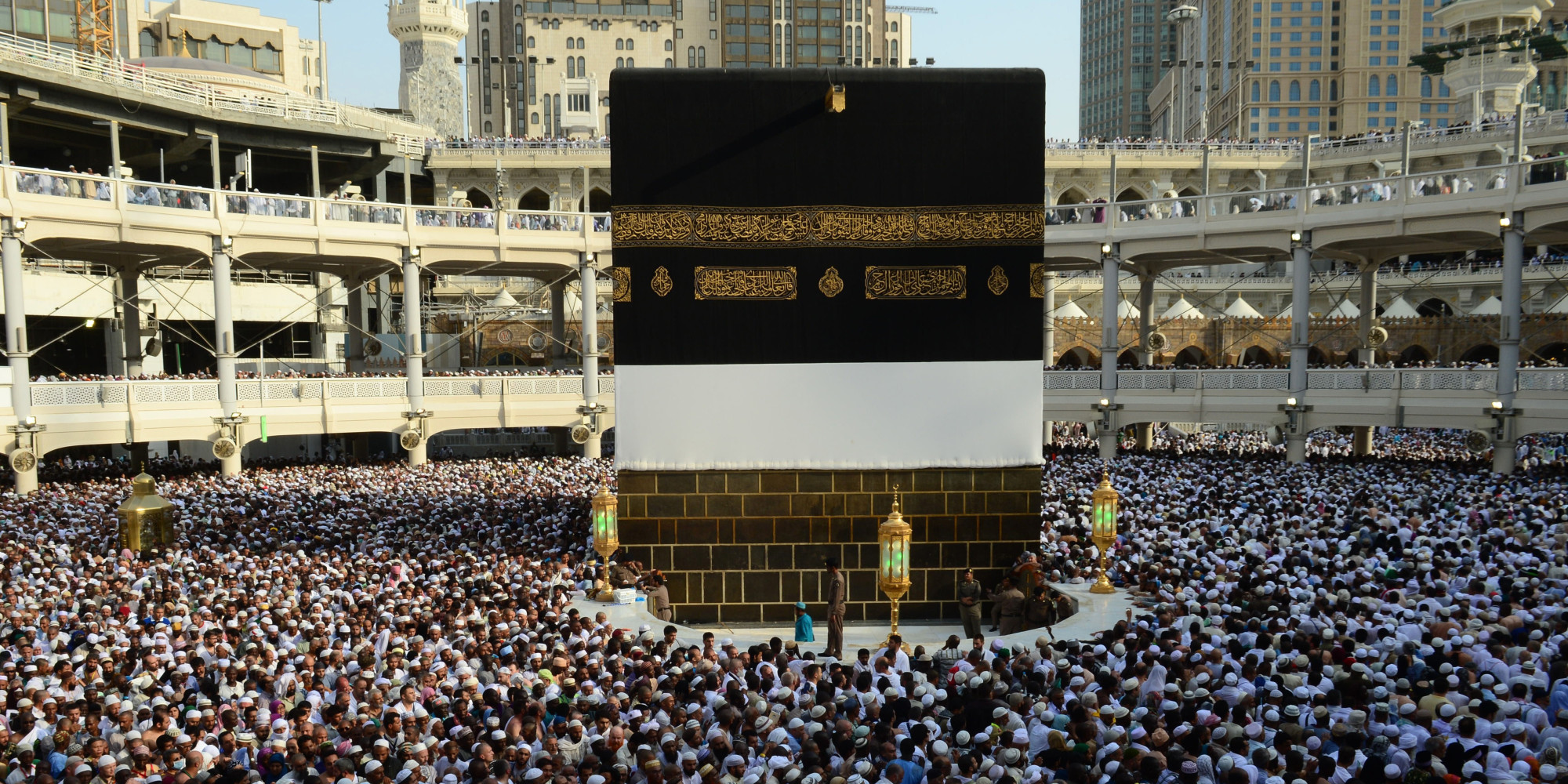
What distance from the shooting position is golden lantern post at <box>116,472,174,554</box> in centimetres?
1501

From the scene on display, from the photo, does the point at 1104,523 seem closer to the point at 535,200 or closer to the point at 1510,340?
the point at 1510,340

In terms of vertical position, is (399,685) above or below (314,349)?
below

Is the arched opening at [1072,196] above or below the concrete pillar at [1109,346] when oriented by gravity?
above

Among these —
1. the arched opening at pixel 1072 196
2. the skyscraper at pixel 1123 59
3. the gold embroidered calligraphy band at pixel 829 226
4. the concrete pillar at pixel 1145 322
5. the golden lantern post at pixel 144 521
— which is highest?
the skyscraper at pixel 1123 59

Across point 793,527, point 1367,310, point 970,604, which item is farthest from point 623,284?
point 1367,310

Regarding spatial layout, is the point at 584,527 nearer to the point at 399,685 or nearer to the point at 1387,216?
the point at 399,685

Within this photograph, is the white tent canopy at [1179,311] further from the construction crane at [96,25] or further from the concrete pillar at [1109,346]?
the construction crane at [96,25]

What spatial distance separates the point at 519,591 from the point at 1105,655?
249 inches

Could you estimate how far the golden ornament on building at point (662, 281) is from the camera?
539 inches

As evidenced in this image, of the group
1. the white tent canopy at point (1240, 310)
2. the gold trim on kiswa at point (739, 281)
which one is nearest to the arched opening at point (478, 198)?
the white tent canopy at point (1240, 310)

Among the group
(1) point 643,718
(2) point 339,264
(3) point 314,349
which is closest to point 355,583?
(1) point 643,718

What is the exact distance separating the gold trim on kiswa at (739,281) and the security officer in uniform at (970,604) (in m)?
4.14

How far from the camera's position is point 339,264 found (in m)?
28.1

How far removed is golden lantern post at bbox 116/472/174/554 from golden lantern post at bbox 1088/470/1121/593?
1241 cm
